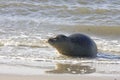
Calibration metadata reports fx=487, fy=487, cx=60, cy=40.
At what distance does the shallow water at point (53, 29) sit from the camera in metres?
7.39

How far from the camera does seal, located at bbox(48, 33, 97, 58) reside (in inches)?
323

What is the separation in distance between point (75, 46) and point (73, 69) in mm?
1657

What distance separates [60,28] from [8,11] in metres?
2.20

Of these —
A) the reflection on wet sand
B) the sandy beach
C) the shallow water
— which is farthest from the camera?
the shallow water

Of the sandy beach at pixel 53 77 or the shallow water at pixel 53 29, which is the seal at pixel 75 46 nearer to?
the shallow water at pixel 53 29

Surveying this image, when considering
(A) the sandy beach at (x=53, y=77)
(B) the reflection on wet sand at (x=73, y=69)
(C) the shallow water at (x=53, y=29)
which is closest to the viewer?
(A) the sandy beach at (x=53, y=77)

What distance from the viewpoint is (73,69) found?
22.0ft

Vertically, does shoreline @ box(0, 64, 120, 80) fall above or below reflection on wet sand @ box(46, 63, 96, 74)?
above

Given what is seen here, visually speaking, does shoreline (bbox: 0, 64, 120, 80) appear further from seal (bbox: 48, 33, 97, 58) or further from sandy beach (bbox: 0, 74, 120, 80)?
seal (bbox: 48, 33, 97, 58)

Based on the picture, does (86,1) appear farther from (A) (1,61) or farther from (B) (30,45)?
(A) (1,61)

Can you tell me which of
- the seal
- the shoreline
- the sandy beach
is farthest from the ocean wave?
the sandy beach

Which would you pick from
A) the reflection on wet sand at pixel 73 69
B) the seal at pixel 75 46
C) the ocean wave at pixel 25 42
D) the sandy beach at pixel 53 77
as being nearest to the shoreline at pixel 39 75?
the sandy beach at pixel 53 77

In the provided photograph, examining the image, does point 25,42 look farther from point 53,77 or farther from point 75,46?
point 53,77

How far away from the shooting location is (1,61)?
23.8ft
